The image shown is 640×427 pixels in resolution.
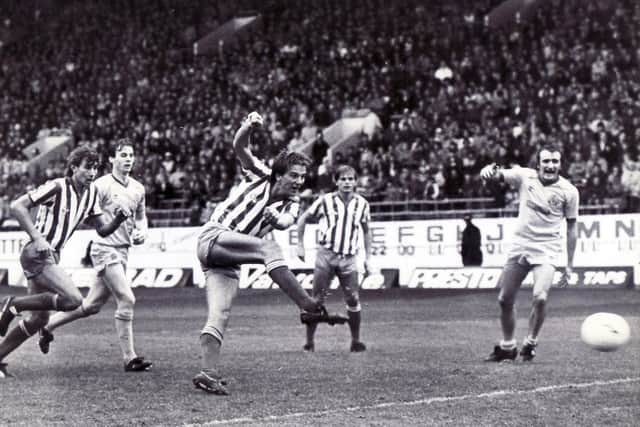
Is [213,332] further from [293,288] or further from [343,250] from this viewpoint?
[343,250]

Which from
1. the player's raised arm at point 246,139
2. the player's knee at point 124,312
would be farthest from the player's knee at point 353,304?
the player's raised arm at point 246,139

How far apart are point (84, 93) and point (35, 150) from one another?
2949 millimetres

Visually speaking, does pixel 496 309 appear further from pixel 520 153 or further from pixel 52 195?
pixel 52 195

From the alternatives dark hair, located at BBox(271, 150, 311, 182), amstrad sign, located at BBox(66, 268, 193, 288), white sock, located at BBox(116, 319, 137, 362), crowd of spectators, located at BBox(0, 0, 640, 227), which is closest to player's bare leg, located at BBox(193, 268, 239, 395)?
dark hair, located at BBox(271, 150, 311, 182)

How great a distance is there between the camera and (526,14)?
1419 inches

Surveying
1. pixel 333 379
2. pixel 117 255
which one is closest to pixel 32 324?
pixel 117 255

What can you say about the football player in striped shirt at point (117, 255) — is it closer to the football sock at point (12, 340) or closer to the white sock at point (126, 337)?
the white sock at point (126, 337)

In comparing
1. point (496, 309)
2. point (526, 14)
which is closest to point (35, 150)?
point (526, 14)

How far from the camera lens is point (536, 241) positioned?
11594mm

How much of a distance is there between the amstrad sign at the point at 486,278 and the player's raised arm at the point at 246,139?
14513mm

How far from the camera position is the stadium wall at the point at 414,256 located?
79.2 feet

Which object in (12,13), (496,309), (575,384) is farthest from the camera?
(12,13)

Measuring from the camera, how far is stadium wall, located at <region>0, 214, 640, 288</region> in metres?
24.1

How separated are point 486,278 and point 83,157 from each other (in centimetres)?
1550
